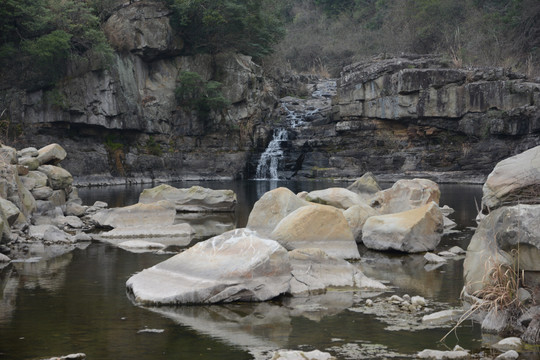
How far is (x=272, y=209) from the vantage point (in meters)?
19.0

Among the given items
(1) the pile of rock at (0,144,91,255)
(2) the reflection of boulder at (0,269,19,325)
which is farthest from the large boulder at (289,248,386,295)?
(1) the pile of rock at (0,144,91,255)

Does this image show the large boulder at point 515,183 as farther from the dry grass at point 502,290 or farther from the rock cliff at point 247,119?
the rock cliff at point 247,119

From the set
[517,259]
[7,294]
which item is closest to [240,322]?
[517,259]

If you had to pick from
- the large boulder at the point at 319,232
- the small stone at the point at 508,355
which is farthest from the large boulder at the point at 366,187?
the small stone at the point at 508,355

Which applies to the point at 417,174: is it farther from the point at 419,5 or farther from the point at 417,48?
the point at 419,5

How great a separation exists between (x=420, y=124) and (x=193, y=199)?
29518 mm

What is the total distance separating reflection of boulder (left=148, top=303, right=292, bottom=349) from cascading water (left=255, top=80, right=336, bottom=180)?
40.1 meters

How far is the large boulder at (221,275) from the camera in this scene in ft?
36.3

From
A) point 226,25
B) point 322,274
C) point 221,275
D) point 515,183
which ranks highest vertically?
point 226,25

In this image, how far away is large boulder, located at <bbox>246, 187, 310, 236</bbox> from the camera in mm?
18812

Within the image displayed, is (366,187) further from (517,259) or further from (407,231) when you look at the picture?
(517,259)

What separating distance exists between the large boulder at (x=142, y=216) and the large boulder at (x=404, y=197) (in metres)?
7.06

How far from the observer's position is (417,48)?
2530 inches

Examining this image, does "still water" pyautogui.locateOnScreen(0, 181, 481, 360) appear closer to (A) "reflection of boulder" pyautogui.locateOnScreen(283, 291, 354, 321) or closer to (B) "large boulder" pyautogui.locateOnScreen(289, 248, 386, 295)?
(A) "reflection of boulder" pyautogui.locateOnScreen(283, 291, 354, 321)
